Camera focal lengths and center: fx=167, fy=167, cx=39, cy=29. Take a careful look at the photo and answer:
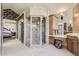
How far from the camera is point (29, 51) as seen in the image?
8.77 ft

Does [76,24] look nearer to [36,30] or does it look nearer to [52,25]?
[52,25]

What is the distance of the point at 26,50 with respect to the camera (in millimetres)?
2672

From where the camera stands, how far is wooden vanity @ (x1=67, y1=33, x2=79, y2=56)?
260 centimetres

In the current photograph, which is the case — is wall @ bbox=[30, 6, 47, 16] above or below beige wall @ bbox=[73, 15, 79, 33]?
above

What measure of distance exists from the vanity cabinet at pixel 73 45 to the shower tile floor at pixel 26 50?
0.22 ft

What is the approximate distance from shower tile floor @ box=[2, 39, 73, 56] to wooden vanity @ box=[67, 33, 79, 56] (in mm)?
70

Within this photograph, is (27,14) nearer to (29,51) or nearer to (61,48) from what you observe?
(29,51)

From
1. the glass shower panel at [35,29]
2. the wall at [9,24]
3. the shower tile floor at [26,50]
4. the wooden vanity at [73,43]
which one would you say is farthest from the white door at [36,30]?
the wooden vanity at [73,43]

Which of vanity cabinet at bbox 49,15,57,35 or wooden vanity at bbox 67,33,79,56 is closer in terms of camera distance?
wooden vanity at bbox 67,33,79,56

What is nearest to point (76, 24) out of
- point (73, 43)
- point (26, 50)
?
point (73, 43)

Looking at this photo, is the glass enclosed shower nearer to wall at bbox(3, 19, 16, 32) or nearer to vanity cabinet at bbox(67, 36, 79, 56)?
wall at bbox(3, 19, 16, 32)

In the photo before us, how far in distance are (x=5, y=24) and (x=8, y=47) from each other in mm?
371

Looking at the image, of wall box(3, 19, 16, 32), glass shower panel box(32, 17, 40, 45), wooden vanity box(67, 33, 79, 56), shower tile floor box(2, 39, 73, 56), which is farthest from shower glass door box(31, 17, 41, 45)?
wooden vanity box(67, 33, 79, 56)

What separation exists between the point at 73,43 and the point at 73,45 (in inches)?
1.2
